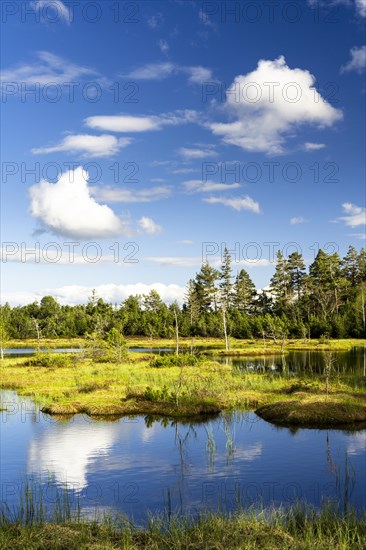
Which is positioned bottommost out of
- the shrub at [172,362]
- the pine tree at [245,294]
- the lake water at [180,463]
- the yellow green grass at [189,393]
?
the lake water at [180,463]

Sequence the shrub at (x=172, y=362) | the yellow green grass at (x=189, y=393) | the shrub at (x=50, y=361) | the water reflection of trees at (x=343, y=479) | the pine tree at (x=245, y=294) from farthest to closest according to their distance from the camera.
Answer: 1. the pine tree at (x=245, y=294)
2. the shrub at (x=50, y=361)
3. the shrub at (x=172, y=362)
4. the yellow green grass at (x=189, y=393)
5. the water reflection of trees at (x=343, y=479)

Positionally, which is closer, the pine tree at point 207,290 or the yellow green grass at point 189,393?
the yellow green grass at point 189,393

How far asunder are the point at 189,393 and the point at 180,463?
1511 cm

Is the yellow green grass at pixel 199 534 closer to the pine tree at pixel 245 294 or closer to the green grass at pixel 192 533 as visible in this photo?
the green grass at pixel 192 533

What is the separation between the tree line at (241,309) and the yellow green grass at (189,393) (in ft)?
170

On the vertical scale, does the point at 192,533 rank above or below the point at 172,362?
below

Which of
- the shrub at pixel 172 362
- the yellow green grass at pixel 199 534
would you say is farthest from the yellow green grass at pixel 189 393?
the yellow green grass at pixel 199 534

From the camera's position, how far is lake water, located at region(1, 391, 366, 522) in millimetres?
19172

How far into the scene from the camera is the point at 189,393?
3934 cm

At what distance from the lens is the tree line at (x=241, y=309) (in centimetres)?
10794

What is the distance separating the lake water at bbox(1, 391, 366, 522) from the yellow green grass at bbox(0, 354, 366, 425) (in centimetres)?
203

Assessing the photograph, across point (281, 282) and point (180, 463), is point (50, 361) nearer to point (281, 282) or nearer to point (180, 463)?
point (180, 463)

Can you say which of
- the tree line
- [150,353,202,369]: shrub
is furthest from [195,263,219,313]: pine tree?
[150,353,202,369]: shrub

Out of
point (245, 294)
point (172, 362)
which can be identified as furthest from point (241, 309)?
point (172, 362)
